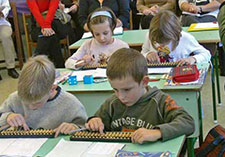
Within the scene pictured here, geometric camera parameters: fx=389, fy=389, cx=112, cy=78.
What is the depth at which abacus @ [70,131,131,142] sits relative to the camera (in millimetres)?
1536

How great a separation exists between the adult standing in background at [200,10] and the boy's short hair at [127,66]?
2.73m

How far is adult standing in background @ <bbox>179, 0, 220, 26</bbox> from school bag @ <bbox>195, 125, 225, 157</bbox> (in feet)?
8.10

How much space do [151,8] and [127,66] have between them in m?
3.19

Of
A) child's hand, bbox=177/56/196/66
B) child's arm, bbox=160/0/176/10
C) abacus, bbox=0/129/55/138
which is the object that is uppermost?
child's arm, bbox=160/0/176/10

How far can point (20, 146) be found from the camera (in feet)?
5.27

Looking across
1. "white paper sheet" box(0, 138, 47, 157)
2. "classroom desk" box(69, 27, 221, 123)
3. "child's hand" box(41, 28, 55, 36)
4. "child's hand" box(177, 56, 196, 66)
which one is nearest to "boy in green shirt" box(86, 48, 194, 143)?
"white paper sheet" box(0, 138, 47, 157)

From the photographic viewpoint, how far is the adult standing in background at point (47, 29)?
4.92 meters

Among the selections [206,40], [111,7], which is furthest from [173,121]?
[111,7]

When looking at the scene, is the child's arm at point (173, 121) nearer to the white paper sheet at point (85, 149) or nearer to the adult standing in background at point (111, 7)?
the white paper sheet at point (85, 149)

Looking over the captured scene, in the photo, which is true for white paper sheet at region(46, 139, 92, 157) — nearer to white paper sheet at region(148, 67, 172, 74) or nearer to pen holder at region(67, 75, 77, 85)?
pen holder at region(67, 75, 77, 85)

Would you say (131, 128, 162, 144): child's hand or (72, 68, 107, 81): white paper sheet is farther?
(72, 68, 107, 81): white paper sheet

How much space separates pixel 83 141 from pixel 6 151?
31cm

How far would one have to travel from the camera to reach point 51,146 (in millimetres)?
1585

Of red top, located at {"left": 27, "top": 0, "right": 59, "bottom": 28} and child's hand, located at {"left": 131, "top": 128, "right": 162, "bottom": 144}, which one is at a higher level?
red top, located at {"left": 27, "top": 0, "right": 59, "bottom": 28}
